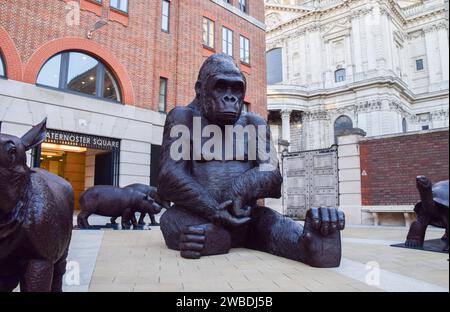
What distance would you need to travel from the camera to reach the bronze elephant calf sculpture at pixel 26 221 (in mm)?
1581

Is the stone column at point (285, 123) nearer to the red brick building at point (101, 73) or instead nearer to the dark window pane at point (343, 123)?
the dark window pane at point (343, 123)

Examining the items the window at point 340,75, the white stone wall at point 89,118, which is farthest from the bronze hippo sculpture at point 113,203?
the window at point 340,75

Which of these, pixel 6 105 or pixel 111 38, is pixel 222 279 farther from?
pixel 111 38

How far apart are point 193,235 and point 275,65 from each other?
1954 inches

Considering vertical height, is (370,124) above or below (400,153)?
above

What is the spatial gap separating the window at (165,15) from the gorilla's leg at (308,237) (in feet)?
43.5

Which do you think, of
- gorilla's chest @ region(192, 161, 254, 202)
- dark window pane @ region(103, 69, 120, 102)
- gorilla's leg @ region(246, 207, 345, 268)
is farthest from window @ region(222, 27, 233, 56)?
gorilla's leg @ region(246, 207, 345, 268)

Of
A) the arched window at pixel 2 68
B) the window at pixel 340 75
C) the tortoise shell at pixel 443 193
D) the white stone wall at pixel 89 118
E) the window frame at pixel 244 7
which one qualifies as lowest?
the tortoise shell at pixel 443 193

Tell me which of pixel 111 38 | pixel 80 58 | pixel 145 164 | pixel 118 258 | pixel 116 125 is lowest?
pixel 118 258

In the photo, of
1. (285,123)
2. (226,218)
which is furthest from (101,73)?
(285,123)

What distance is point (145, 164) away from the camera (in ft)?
43.5
